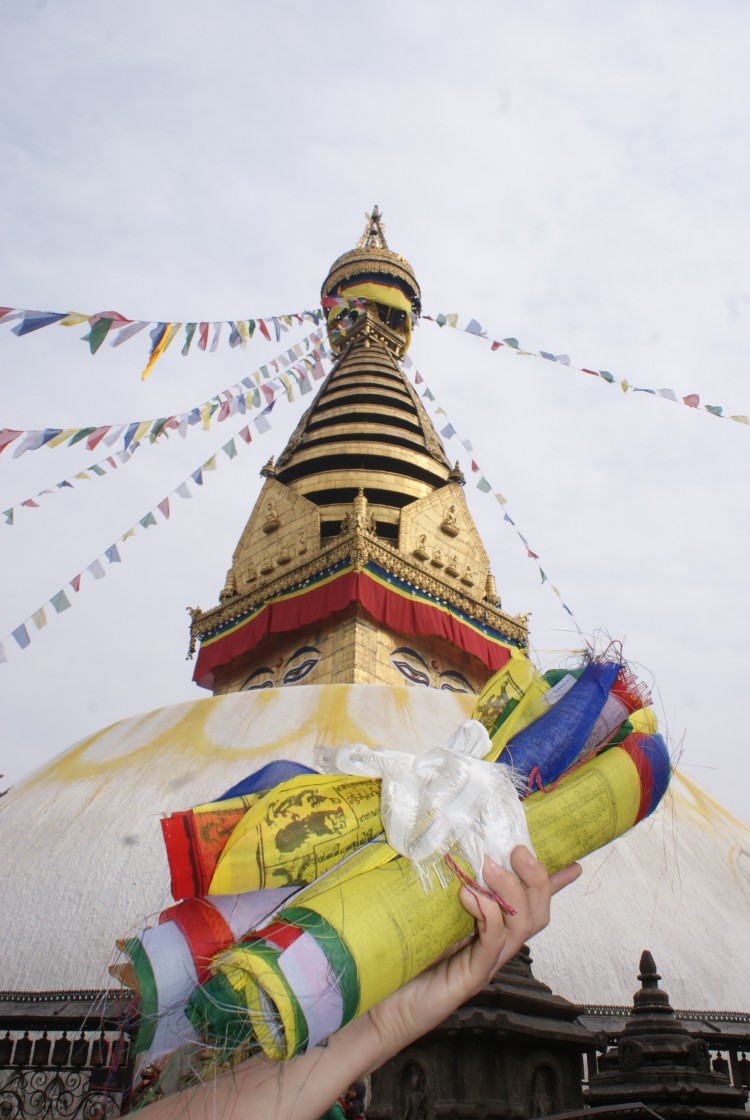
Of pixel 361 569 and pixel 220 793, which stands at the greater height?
pixel 361 569

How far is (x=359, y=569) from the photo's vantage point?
1290 cm

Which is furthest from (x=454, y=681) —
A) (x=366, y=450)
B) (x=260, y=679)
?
(x=366, y=450)

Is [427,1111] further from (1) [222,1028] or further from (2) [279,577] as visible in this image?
(2) [279,577]

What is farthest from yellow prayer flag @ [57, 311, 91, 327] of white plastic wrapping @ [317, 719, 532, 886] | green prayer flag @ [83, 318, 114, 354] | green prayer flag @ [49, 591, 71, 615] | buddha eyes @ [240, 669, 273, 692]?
buddha eyes @ [240, 669, 273, 692]

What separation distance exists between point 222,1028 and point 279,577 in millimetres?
12578

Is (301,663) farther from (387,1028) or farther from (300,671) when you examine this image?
(387,1028)

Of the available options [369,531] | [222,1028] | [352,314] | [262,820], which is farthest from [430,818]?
[352,314]

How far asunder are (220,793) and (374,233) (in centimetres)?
1896

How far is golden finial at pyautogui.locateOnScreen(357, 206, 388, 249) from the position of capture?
72.0 ft

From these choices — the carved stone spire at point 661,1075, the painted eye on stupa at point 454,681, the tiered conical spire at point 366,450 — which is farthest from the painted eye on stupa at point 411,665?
the carved stone spire at point 661,1075

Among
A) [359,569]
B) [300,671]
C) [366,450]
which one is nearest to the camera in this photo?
[359,569]

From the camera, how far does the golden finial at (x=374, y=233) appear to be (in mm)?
21953

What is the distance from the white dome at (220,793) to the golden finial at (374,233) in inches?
628

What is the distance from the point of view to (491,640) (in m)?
14.0
